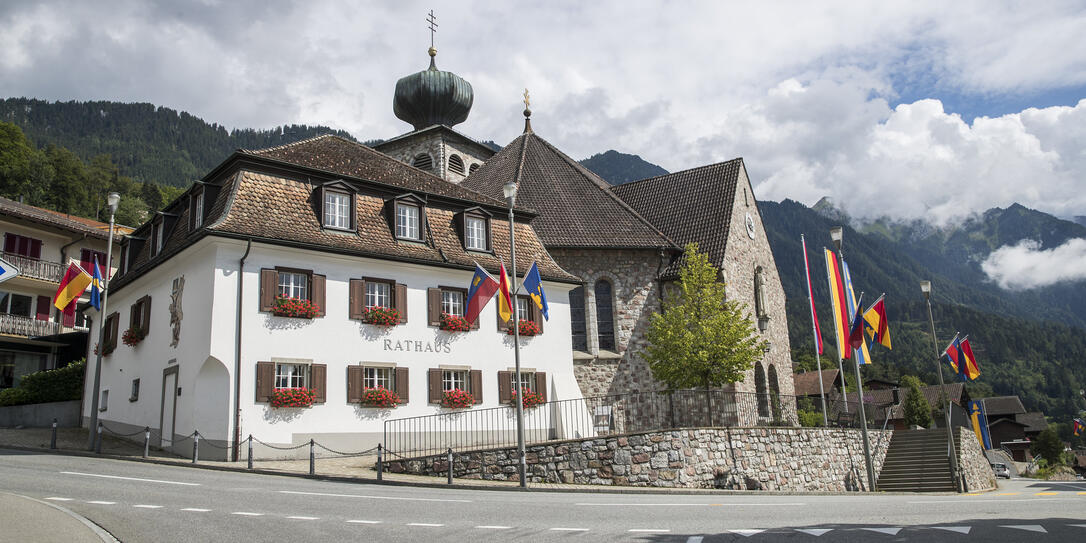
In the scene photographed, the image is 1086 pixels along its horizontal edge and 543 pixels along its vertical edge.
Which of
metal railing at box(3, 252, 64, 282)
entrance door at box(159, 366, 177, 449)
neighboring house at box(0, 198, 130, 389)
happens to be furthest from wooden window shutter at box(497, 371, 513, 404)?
metal railing at box(3, 252, 64, 282)

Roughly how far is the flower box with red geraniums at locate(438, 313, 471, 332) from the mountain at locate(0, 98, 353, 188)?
5514 inches

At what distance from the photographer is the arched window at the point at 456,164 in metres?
43.8

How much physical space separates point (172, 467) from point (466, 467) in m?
6.46

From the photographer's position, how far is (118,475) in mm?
14914

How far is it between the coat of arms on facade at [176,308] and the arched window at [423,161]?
22.7 meters

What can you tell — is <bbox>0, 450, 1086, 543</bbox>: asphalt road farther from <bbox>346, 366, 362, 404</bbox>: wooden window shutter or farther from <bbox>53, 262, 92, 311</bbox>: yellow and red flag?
<bbox>53, 262, 92, 311</bbox>: yellow and red flag

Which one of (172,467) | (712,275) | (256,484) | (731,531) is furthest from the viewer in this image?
(712,275)

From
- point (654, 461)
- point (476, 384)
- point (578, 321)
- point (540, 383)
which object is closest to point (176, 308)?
point (476, 384)

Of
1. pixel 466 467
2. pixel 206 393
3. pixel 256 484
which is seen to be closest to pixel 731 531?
pixel 256 484

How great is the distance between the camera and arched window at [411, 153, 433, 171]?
1719 inches

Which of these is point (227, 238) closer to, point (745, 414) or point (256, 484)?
point (256, 484)

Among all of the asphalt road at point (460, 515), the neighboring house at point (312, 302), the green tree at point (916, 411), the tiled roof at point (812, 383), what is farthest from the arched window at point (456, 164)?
the tiled roof at point (812, 383)

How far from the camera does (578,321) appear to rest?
98.0 feet

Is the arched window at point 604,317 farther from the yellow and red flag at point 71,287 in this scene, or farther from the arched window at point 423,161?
the yellow and red flag at point 71,287
